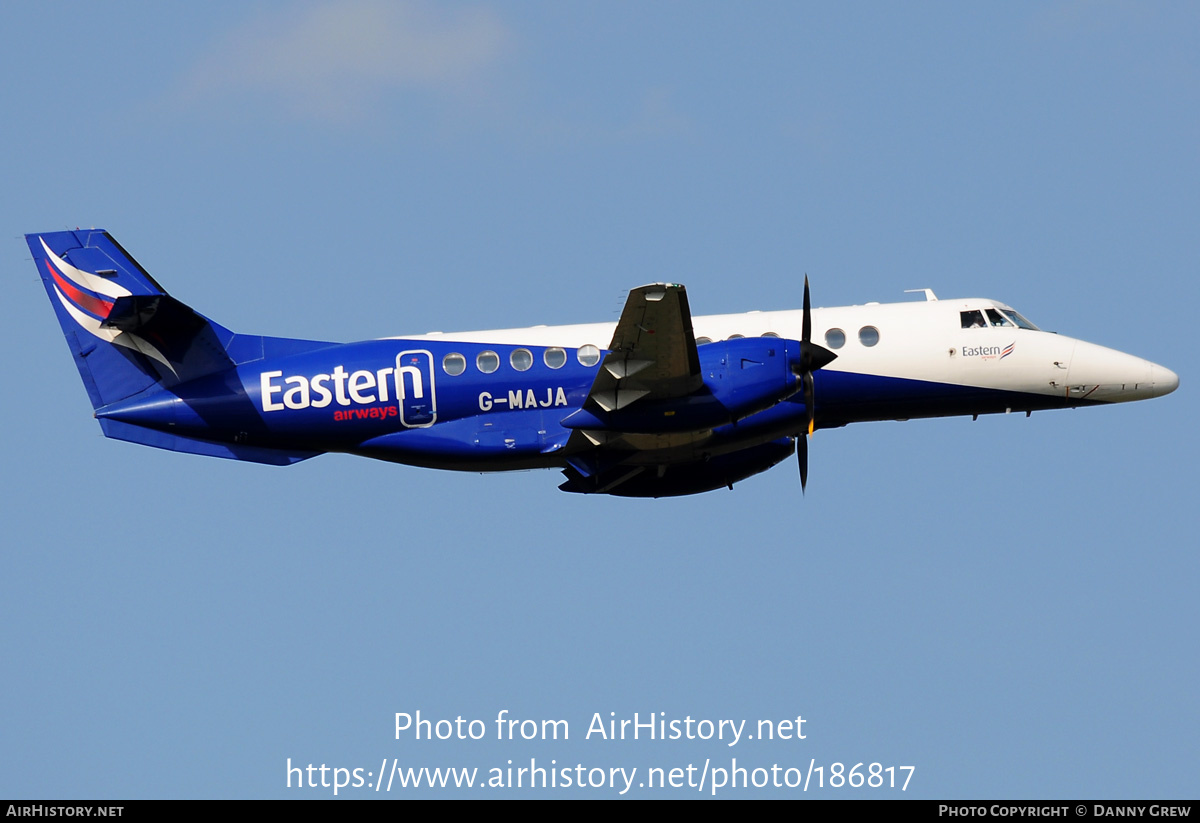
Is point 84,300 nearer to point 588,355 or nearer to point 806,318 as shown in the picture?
point 588,355

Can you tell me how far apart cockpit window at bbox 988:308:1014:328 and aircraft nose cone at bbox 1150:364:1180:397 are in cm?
301

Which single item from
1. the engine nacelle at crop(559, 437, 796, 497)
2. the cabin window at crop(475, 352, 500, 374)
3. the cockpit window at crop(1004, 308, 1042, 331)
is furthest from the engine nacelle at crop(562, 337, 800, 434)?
the cockpit window at crop(1004, 308, 1042, 331)

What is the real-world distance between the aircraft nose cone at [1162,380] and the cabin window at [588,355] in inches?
430

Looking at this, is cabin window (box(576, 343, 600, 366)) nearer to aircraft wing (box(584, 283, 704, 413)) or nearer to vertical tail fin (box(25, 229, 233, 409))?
aircraft wing (box(584, 283, 704, 413))

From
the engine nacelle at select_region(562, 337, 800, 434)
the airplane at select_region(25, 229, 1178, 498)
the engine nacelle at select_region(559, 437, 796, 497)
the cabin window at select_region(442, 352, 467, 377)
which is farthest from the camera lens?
the engine nacelle at select_region(559, 437, 796, 497)

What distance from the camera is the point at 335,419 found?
93.8 ft

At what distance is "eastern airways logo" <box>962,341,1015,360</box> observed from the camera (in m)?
29.5

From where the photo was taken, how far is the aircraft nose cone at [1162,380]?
30.2 metres

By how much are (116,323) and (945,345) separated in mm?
15401

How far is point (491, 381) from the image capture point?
93.4ft

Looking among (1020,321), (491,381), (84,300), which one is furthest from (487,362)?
(1020,321)

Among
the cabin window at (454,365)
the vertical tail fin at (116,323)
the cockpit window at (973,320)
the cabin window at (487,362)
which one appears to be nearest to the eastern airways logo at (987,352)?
the cockpit window at (973,320)
